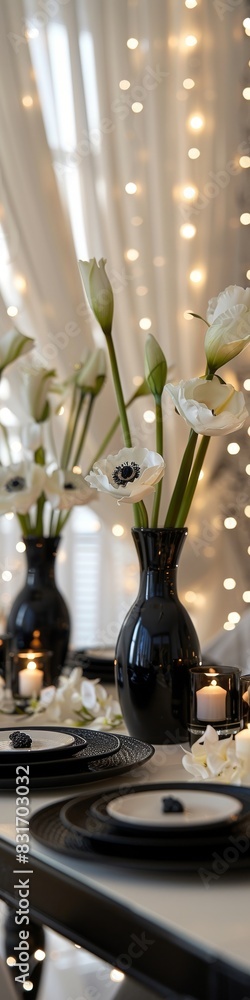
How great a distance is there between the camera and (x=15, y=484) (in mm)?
1480

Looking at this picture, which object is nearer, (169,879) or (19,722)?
(169,879)

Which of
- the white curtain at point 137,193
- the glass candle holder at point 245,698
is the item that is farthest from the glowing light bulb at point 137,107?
the glass candle holder at point 245,698

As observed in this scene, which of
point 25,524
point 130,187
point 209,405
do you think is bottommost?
point 25,524

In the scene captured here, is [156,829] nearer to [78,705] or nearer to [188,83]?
[78,705]

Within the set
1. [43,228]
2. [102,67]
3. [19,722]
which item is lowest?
[19,722]

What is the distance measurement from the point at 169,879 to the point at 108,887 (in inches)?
1.6

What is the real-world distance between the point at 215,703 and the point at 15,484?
0.59 metres

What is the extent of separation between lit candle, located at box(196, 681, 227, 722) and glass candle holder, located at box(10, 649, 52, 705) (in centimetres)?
39

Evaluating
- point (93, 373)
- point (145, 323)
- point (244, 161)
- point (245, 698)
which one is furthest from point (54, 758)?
point (244, 161)

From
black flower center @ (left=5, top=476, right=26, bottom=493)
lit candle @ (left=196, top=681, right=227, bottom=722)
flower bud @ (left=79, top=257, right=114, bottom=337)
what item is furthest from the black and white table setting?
black flower center @ (left=5, top=476, right=26, bottom=493)

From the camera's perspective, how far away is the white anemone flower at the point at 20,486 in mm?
1449

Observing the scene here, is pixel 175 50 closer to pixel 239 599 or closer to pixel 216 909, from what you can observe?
pixel 239 599

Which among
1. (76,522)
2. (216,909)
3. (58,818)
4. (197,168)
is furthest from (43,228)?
(216,909)

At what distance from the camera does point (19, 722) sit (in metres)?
1.27
